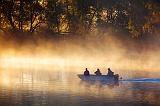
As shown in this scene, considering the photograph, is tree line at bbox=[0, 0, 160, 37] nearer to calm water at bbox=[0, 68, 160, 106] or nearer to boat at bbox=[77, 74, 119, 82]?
calm water at bbox=[0, 68, 160, 106]

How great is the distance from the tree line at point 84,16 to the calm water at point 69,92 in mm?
38728

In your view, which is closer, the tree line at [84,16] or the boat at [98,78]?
the boat at [98,78]

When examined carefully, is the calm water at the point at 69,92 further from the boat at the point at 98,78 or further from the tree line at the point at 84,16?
the tree line at the point at 84,16

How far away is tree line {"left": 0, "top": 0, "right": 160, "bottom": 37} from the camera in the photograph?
131m

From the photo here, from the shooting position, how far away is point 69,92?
70.5 m

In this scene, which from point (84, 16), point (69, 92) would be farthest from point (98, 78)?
point (84, 16)

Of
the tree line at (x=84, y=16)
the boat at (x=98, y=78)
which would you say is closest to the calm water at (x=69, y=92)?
the boat at (x=98, y=78)

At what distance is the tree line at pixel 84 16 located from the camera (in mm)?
131375

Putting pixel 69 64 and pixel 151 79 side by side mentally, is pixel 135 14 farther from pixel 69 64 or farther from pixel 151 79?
pixel 151 79

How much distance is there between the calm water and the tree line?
38728mm

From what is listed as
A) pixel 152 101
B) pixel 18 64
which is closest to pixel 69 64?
pixel 18 64

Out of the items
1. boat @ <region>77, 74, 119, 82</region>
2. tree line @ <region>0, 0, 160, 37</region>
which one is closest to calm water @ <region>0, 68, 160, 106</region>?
boat @ <region>77, 74, 119, 82</region>

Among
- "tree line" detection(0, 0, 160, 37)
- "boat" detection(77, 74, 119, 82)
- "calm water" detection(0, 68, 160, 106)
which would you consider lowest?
"calm water" detection(0, 68, 160, 106)

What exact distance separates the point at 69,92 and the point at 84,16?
2558 inches
